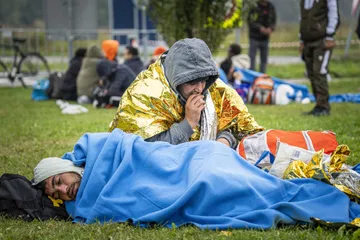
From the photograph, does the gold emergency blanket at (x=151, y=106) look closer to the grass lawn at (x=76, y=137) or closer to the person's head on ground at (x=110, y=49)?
the grass lawn at (x=76, y=137)

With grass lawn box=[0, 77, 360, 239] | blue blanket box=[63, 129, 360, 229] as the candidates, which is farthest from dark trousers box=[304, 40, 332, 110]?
blue blanket box=[63, 129, 360, 229]

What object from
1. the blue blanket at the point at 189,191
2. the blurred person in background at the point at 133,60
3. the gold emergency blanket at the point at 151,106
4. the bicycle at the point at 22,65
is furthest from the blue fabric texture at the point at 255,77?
the blue blanket at the point at 189,191

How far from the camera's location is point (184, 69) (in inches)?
184

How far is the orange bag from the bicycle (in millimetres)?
12262

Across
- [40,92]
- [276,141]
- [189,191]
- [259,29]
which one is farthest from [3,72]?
[189,191]

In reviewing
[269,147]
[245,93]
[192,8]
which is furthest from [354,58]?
[269,147]

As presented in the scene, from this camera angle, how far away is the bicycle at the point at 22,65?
16.2 metres

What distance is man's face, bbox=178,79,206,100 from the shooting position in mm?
4801

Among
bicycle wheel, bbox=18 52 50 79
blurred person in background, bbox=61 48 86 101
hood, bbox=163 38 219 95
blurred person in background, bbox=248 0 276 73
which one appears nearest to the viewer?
hood, bbox=163 38 219 95

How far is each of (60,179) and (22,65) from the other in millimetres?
13440

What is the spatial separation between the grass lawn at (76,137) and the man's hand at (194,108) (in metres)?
1.15

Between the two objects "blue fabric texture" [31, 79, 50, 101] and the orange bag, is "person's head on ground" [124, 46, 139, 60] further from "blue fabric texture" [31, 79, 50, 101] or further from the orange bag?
the orange bag

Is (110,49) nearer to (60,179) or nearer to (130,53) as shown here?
(130,53)

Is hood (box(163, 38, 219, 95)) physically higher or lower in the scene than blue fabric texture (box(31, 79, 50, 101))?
higher
